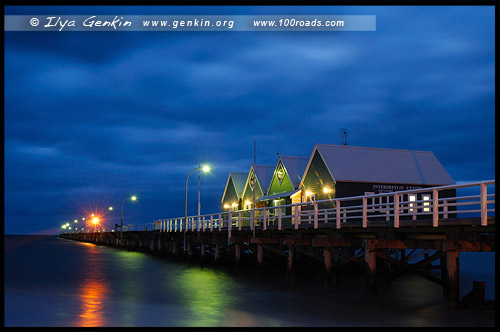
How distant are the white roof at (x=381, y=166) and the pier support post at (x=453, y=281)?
22852 millimetres

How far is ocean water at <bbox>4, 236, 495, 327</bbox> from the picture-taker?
1553 cm

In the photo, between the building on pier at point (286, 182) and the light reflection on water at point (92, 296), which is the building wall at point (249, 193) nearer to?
the building on pier at point (286, 182)

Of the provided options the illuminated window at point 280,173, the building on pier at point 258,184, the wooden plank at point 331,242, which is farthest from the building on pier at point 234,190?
the wooden plank at point 331,242

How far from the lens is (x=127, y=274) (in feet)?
111

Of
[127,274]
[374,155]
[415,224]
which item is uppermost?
[374,155]

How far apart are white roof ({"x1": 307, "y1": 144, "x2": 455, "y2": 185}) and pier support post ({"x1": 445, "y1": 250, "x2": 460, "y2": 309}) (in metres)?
22.9

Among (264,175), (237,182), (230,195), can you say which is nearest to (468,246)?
(264,175)

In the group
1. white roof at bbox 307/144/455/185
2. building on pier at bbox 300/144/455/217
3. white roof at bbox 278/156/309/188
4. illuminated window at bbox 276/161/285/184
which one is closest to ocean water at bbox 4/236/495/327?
building on pier at bbox 300/144/455/217

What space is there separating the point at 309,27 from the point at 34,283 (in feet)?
70.5

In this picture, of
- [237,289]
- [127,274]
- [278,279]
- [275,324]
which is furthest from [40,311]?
[127,274]

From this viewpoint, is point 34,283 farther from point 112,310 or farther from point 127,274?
point 112,310

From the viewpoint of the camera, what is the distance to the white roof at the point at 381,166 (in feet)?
132

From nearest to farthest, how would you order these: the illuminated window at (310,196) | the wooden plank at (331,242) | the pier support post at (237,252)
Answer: the wooden plank at (331,242)
the pier support post at (237,252)
the illuminated window at (310,196)

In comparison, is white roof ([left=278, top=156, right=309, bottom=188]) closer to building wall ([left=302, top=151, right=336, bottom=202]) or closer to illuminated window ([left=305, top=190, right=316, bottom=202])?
building wall ([left=302, top=151, right=336, bottom=202])
